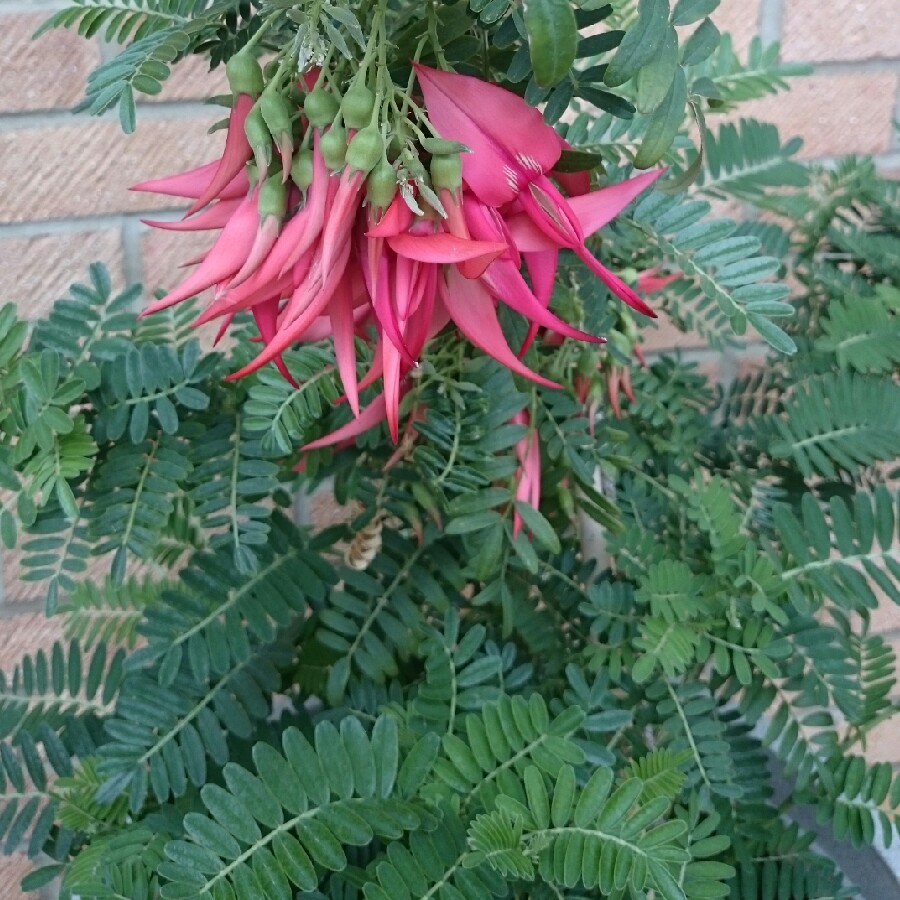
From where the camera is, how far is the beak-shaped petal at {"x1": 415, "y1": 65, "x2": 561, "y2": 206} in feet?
0.81

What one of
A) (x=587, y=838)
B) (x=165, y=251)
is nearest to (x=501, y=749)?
(x=587, y=838)

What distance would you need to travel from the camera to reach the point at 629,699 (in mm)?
425

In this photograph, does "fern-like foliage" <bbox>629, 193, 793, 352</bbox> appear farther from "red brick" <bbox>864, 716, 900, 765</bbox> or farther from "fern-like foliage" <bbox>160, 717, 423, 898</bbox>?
"red brick" <bbox>864, 716, 900, 765</bbox>

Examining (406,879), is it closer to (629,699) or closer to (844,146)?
(629,699)

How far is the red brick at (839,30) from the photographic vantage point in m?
0.70

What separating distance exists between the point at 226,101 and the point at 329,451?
0.57 ft

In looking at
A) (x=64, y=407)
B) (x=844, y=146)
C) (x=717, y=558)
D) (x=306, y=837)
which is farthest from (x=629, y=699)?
(x=844, y=146)

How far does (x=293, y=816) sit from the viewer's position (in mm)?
311

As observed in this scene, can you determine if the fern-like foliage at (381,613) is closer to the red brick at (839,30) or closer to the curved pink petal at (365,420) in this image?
the curved pink petal at (365,420)

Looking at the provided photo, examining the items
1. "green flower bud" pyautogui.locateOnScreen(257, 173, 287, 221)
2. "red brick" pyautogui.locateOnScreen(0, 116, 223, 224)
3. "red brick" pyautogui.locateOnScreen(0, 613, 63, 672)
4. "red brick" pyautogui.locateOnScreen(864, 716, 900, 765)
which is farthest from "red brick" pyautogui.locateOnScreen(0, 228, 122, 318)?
"red brick" pyautogui.locateOnScreen(864, 716, 900, 765)

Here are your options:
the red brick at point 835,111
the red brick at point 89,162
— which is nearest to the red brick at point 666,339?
the red brick at point 835,111

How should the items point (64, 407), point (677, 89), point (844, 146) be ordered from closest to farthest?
point (677, 89) → point (64, 407) → point (844, 146)

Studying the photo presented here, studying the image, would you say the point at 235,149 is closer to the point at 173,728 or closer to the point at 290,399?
the point at 290,399

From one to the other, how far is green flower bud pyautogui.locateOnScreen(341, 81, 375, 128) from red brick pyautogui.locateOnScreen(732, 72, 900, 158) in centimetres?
57
